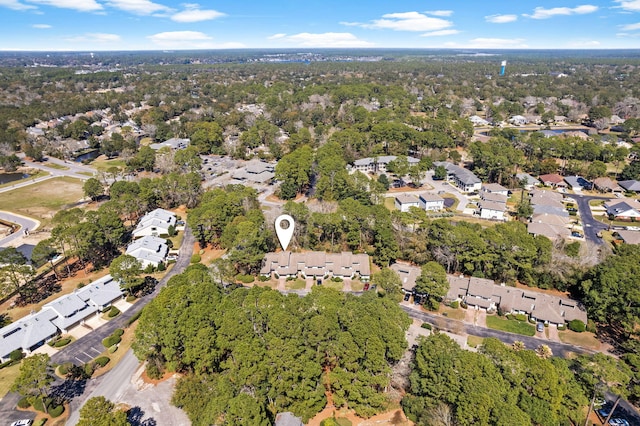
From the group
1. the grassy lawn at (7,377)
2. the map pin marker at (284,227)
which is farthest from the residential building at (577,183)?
the grassy lawn at (7,377)

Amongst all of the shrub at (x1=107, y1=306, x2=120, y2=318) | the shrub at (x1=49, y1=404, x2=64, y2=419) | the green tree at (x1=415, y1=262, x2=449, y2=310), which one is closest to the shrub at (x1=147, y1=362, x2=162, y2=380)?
the shrub at (x1=49, y1=404, x2=64, y2=419)

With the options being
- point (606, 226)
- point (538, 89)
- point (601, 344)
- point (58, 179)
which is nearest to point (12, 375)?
point (601, 344)

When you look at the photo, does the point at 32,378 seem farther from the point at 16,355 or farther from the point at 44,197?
the point at 44,197

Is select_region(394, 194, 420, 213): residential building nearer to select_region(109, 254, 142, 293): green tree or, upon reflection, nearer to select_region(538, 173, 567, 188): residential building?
select_region(538, 173, 567, 188): residential building

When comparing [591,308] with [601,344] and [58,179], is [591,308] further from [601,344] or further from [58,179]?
[58,179]

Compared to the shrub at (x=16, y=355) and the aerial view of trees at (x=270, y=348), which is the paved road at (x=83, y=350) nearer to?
the shrub at (x=16, y=355)

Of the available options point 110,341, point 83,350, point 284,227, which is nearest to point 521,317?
point 284,227
